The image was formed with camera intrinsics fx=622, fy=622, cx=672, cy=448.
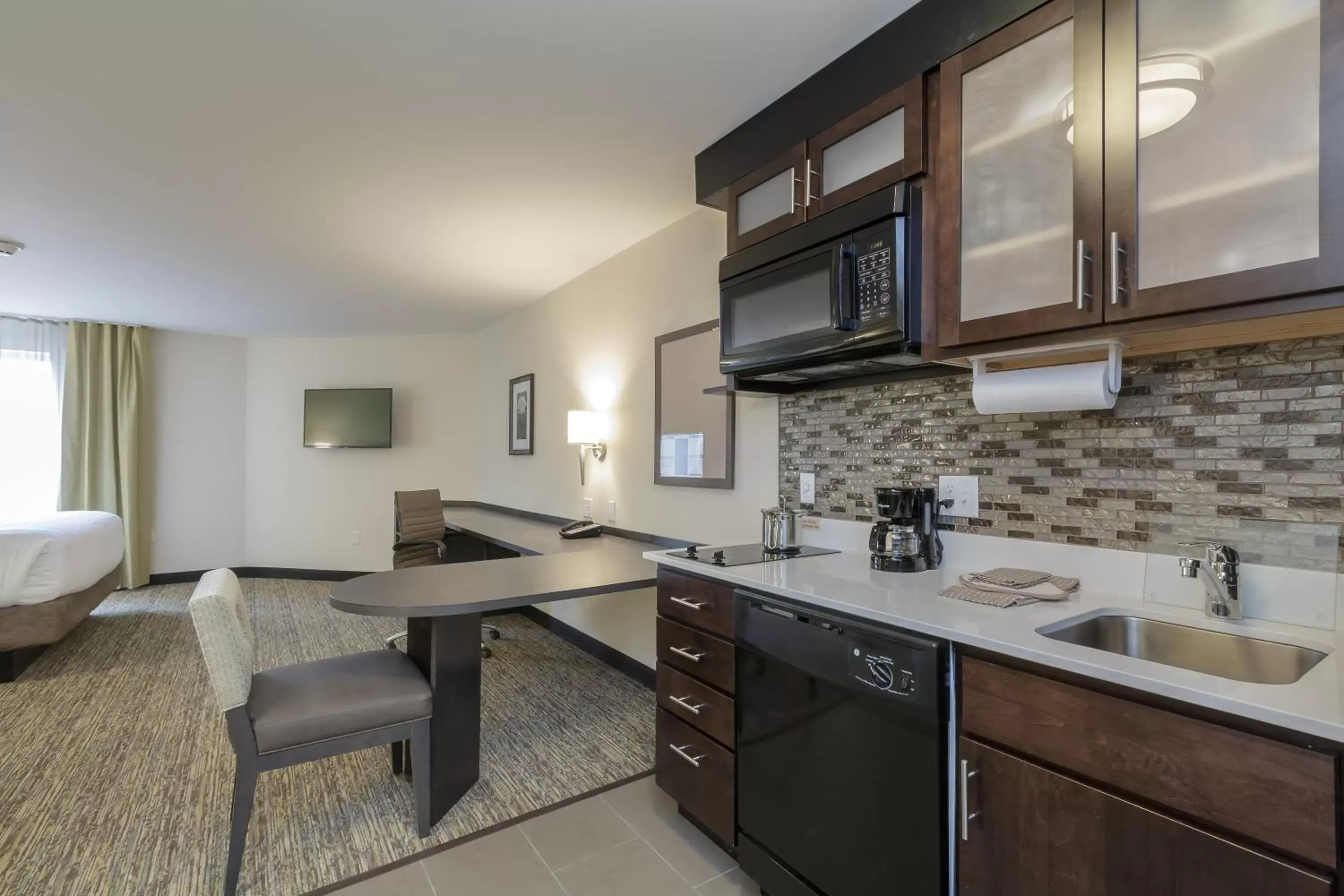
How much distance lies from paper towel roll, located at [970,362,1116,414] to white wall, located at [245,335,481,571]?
5.11 metres

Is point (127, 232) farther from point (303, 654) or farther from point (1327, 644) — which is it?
point (1327, 644)

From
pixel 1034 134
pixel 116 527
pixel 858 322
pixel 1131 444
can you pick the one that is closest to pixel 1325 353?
pixel 1131 444

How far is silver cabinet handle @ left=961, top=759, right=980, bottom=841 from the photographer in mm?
1178

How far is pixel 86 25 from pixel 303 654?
3.34 meters

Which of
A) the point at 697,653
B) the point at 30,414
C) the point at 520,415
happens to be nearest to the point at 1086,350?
the point at 697,653

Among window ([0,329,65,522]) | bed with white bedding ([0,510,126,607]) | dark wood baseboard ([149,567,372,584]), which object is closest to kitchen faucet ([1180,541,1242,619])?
bed with white bedding ([0,510,126,607])

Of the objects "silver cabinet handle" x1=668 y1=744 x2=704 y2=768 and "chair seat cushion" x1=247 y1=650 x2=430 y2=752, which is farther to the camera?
"silver cabinet handle" x1=668 y1=744 x2=704 y2=768

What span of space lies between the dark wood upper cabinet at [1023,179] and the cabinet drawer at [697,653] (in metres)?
1.04

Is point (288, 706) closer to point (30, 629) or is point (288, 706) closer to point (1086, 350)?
point (1086, 350)

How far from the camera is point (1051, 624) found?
Answer: 1241 millimetres

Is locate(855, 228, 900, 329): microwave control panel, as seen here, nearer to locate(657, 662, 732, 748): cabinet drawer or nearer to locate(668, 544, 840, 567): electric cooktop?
locate(668, 544, 840, 567): electric cooktop

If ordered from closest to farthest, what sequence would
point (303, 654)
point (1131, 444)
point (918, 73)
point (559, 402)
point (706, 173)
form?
point (1131, 444), point (918, 73), point (706, 173), point (303, 654), point (559, 402)

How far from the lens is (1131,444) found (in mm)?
1460

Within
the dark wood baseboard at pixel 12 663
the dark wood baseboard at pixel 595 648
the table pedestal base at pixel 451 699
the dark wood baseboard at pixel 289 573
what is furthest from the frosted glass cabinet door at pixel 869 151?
the dark wood baseboard at pixel 289 573
